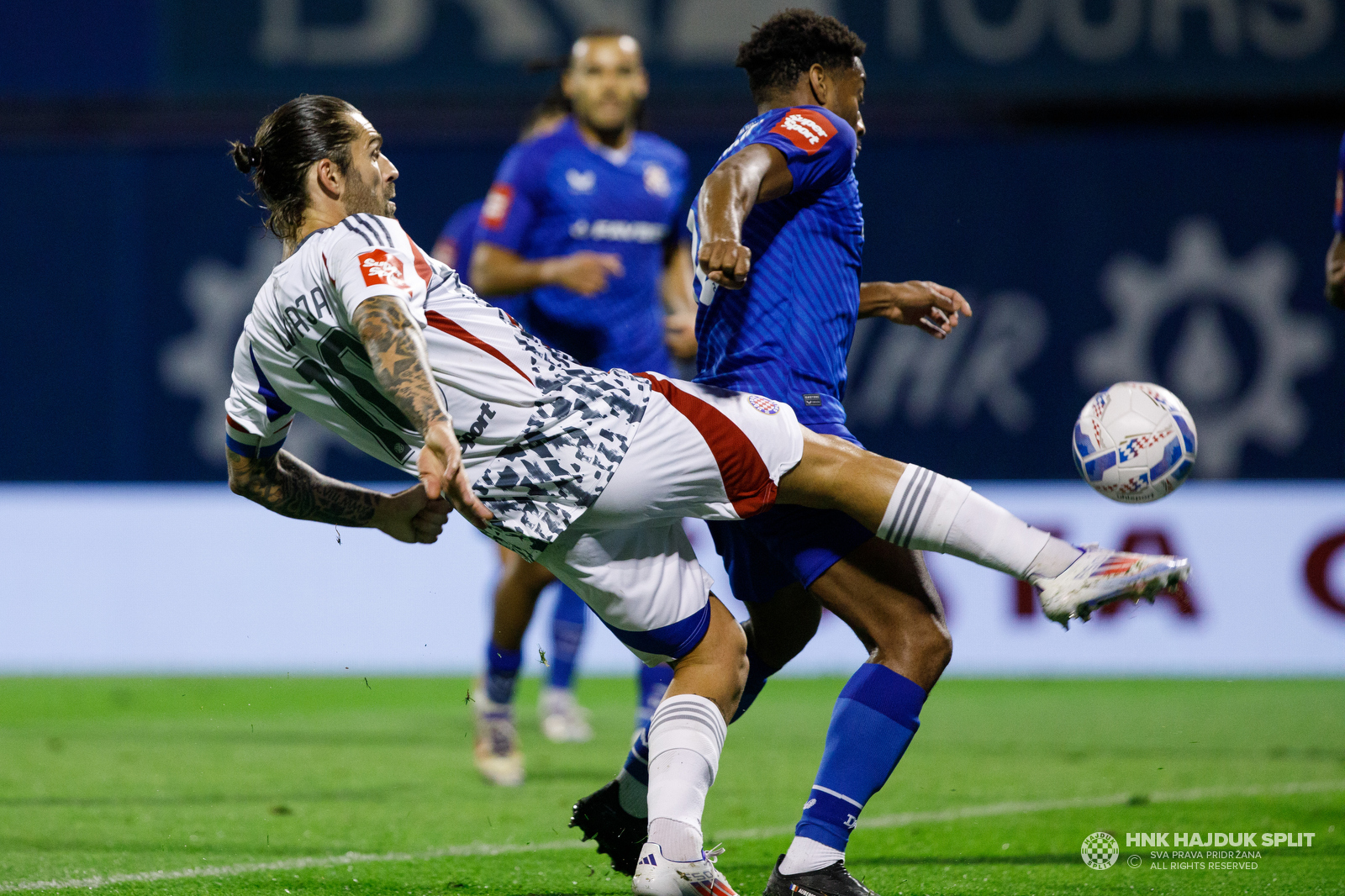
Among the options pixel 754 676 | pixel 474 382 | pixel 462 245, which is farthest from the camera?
pixel 462 245

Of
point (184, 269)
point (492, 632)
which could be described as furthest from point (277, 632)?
point (492, 632)

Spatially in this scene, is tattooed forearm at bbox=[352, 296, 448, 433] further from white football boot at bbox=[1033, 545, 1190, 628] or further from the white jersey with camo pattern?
white football boot at bbox=[1033, 545, 1190, 628]

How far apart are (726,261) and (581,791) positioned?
8.16 ft

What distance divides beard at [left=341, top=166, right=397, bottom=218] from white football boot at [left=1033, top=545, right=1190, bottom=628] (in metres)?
1.44

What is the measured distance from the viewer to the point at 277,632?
8734 millimetres

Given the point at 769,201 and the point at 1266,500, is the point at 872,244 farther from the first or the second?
the point at 769,201

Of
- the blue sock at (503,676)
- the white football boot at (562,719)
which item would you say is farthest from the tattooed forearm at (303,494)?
the white football boot at (562,719)

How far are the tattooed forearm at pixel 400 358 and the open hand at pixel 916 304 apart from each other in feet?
3.88

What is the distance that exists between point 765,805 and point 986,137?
19.3 feet

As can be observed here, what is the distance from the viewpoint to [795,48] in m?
3.46

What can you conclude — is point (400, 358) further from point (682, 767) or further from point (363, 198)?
point (682, 767)

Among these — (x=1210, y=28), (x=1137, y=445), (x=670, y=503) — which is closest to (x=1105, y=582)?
(x=1137, y=445)

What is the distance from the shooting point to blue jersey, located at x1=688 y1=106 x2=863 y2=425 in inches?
129

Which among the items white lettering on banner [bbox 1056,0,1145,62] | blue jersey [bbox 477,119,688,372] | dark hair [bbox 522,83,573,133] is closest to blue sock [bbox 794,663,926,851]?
blue jersey [bbox 477,119,688,372]
